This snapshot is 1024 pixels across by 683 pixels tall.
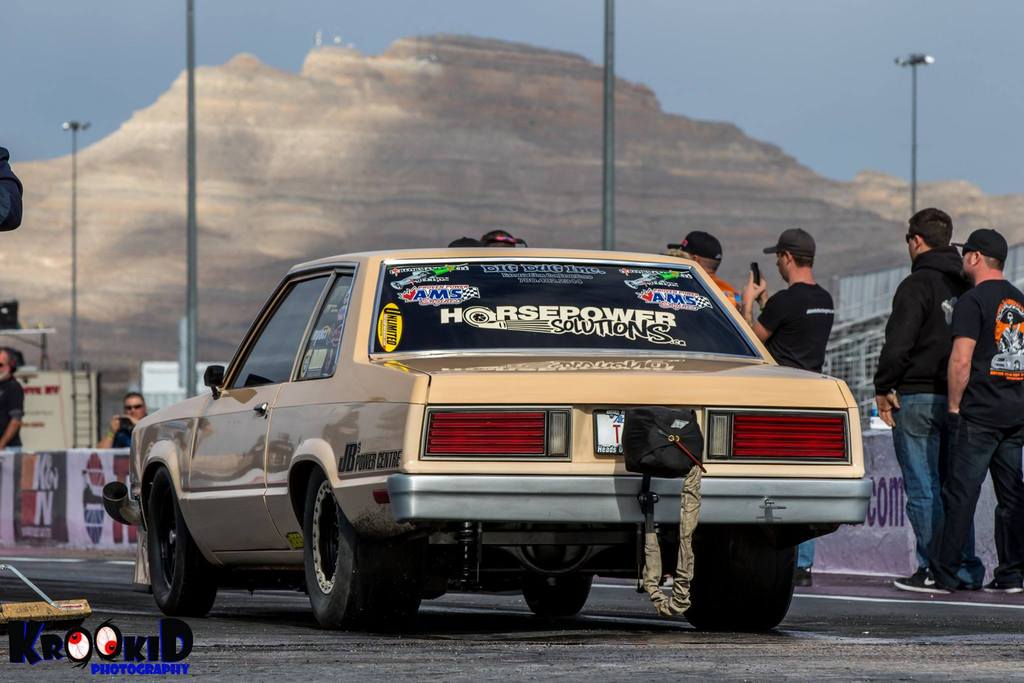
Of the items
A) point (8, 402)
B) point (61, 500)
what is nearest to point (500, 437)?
point (8, 402)

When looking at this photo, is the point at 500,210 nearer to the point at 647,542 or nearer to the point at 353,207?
the point at 353,207

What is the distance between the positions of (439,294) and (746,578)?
1599 millimetres

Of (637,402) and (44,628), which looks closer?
(44,628)

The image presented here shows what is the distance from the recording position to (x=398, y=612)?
848cm

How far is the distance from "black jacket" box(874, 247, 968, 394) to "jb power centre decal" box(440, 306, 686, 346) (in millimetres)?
3202

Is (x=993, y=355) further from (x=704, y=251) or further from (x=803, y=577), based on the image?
(x=803, y=577)

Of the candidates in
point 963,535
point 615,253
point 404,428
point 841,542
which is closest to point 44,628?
point 404,428

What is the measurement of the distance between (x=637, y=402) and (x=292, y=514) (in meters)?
1.65

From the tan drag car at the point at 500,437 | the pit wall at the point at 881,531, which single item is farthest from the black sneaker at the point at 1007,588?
the tan drag car at the point at 500,437

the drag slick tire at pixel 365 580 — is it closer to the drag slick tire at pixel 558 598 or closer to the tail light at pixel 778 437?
the tail light at pixel 778 437

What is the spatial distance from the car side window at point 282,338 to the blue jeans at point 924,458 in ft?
12.4

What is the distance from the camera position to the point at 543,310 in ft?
29.3

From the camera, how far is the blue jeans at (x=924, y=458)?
12.1m

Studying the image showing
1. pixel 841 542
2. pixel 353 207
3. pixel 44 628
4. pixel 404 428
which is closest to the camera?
pixel 44 628
